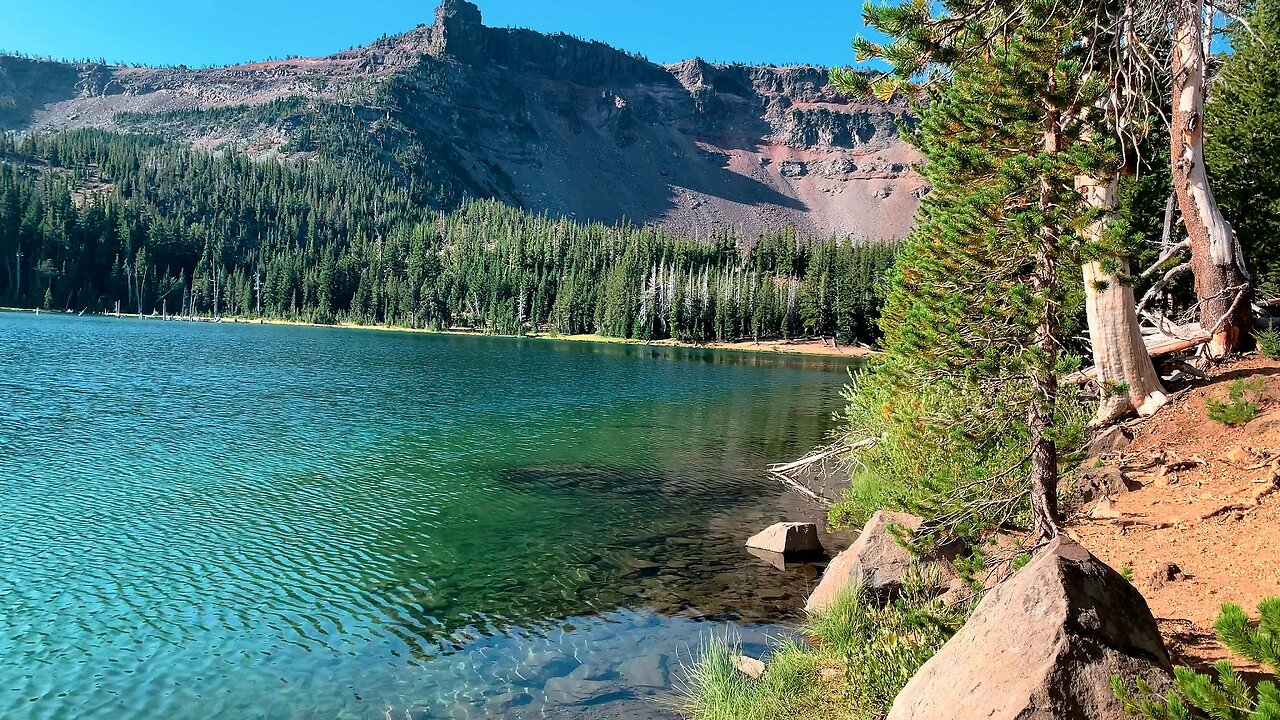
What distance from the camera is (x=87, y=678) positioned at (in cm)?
1221

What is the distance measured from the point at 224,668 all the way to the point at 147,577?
228 inches

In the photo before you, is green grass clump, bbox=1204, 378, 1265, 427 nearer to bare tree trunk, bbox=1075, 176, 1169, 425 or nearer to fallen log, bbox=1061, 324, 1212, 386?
bare tree trunk, bbox=1075, 176, 1169, 425

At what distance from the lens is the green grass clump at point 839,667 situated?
937 cm

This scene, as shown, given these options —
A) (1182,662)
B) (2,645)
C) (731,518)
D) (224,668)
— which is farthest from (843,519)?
(2,645)

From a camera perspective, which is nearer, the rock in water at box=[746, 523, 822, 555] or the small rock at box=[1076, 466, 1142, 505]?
the small rock at box=[1076, 466, 1142, 505]

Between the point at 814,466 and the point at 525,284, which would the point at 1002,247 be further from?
the point at 525,284

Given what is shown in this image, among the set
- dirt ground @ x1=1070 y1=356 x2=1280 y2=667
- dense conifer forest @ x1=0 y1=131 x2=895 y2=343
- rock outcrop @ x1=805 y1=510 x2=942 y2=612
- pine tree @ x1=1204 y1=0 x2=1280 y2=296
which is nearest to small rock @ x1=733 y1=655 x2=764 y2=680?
rock outcrop @ x1=805 y1=510 x2=942 y2=612

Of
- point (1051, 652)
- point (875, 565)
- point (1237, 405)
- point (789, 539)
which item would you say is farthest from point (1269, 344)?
point (1051, 652)

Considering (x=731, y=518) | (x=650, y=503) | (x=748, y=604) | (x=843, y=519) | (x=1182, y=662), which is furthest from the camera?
(x=650, y=503)

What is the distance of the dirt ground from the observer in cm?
895

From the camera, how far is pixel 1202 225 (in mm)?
15852

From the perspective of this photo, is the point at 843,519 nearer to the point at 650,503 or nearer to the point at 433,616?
the point at 650,503

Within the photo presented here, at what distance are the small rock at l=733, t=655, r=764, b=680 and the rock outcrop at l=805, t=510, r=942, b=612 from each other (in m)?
2.43

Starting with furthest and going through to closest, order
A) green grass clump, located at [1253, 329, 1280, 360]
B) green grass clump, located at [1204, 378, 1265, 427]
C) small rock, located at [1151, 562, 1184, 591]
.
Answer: green grass clump, located at [1253, 329, 1280, 360], green grass clump, located at [1204, 378, 1265, 427], small rock, located at [1151, 562, 1184, 591]
